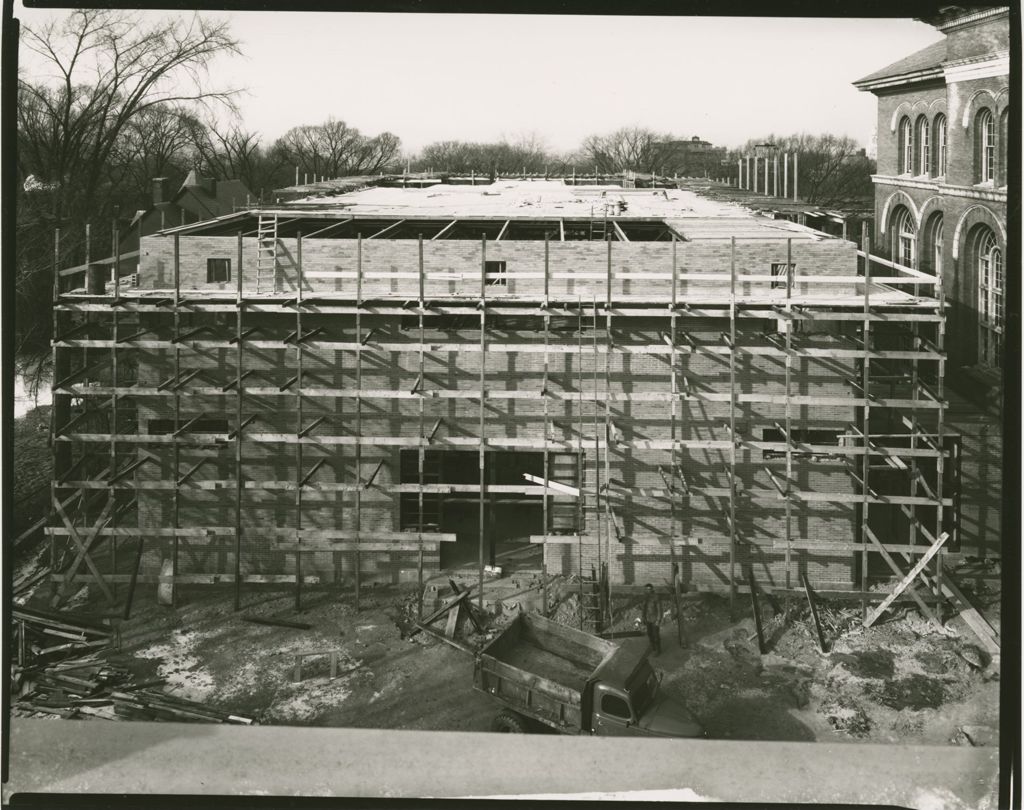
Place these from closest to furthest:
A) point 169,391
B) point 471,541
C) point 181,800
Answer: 1. point 181,800
2. point 169,391
3. point 471,541

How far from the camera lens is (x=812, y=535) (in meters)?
21.0

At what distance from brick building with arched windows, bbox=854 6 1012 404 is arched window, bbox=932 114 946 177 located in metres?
0.03

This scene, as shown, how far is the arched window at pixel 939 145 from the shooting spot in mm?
34094

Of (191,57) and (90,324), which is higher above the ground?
(191,57)

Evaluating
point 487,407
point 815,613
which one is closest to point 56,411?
point 487,407

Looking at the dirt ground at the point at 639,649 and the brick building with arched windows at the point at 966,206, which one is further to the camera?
the brick building with arched windows at the point at 966,206

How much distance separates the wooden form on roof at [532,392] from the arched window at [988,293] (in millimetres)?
9088

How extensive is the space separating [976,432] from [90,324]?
18836 millimetres

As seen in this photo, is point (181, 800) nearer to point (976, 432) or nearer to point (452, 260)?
point (452, 260)

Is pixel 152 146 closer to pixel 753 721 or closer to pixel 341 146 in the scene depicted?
pixel 341 146

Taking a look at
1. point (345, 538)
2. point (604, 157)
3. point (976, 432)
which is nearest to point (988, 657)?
point (976, 432)

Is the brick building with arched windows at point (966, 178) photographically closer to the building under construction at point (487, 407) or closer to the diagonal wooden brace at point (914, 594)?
the building under construction at point (487, 407)

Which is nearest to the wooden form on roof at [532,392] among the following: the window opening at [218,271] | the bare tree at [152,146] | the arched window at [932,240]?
the window opening at [218,271]

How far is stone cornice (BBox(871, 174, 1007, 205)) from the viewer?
91.8ft
